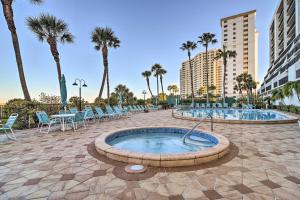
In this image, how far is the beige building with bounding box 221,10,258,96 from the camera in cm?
6241

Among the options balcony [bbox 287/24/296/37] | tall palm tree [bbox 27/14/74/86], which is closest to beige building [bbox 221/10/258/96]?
balcony [bbox 287/24/296/37]

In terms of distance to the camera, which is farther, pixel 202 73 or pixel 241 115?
pixel 202 73

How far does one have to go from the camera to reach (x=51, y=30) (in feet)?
39.0

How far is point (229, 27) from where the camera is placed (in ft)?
213

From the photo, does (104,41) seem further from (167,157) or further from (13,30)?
(167,157)

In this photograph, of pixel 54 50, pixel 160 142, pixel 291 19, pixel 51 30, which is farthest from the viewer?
pixel 291 19

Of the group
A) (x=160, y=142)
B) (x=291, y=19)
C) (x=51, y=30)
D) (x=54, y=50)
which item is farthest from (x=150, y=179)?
(x=291, y=19)

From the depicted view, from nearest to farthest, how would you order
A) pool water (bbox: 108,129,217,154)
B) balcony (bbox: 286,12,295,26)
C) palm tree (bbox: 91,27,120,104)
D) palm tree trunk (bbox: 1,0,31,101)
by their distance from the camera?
pool water (bbox: 108,129,217,154) < palm tree trunk (bbox: 1,0,31,101) < palm tree (bbox: 91,27,120,104) < balcony (bbox: 286,12,295,26)

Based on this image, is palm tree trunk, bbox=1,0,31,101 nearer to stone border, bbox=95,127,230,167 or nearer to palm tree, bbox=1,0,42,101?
palm tree, bbox=1,0,42,101

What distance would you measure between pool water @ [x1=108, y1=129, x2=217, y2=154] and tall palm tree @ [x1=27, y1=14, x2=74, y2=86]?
33.0 feet

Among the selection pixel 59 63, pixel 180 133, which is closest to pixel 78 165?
pixel 180 133

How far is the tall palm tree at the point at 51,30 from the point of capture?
1139 cm

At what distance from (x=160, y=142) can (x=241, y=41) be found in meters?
72.6

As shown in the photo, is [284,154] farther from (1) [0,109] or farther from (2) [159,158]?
(1) [0,109]
